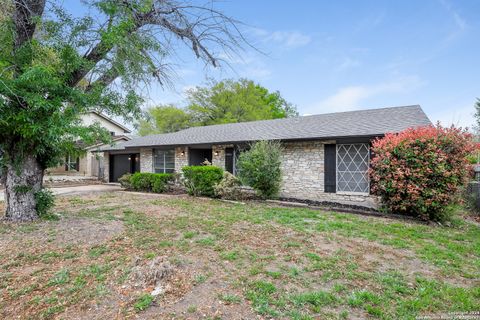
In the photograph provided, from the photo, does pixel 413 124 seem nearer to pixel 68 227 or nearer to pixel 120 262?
pixel 120 262

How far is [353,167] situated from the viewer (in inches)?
343

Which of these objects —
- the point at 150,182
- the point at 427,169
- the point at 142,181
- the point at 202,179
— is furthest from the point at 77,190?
the point at 427,169

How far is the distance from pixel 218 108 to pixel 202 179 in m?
16.4

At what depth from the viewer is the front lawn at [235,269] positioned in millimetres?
2387

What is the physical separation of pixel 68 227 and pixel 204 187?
511 cm

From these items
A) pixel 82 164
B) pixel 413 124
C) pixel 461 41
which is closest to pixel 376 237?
pixel 413 124

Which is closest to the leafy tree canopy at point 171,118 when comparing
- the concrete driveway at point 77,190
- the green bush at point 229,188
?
the concrete driveway at point 77,190

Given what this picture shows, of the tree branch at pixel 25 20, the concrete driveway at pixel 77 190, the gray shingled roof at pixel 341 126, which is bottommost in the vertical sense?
the concrete driveway at pixel 77 190

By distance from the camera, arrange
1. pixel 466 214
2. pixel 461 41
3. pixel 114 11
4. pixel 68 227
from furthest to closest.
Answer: pixel 461 41 < pixel 466 214 < pixel 68 227 < pixel 114 11

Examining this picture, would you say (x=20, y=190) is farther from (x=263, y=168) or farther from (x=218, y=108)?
(x=218, y=108)

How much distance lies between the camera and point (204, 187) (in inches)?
382

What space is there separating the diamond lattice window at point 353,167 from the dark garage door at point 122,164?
40.1 feet

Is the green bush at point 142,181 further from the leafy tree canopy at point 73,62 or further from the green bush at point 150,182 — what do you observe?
the leafy tree canopy at point 73,62

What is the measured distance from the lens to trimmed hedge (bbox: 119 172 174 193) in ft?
37.2
